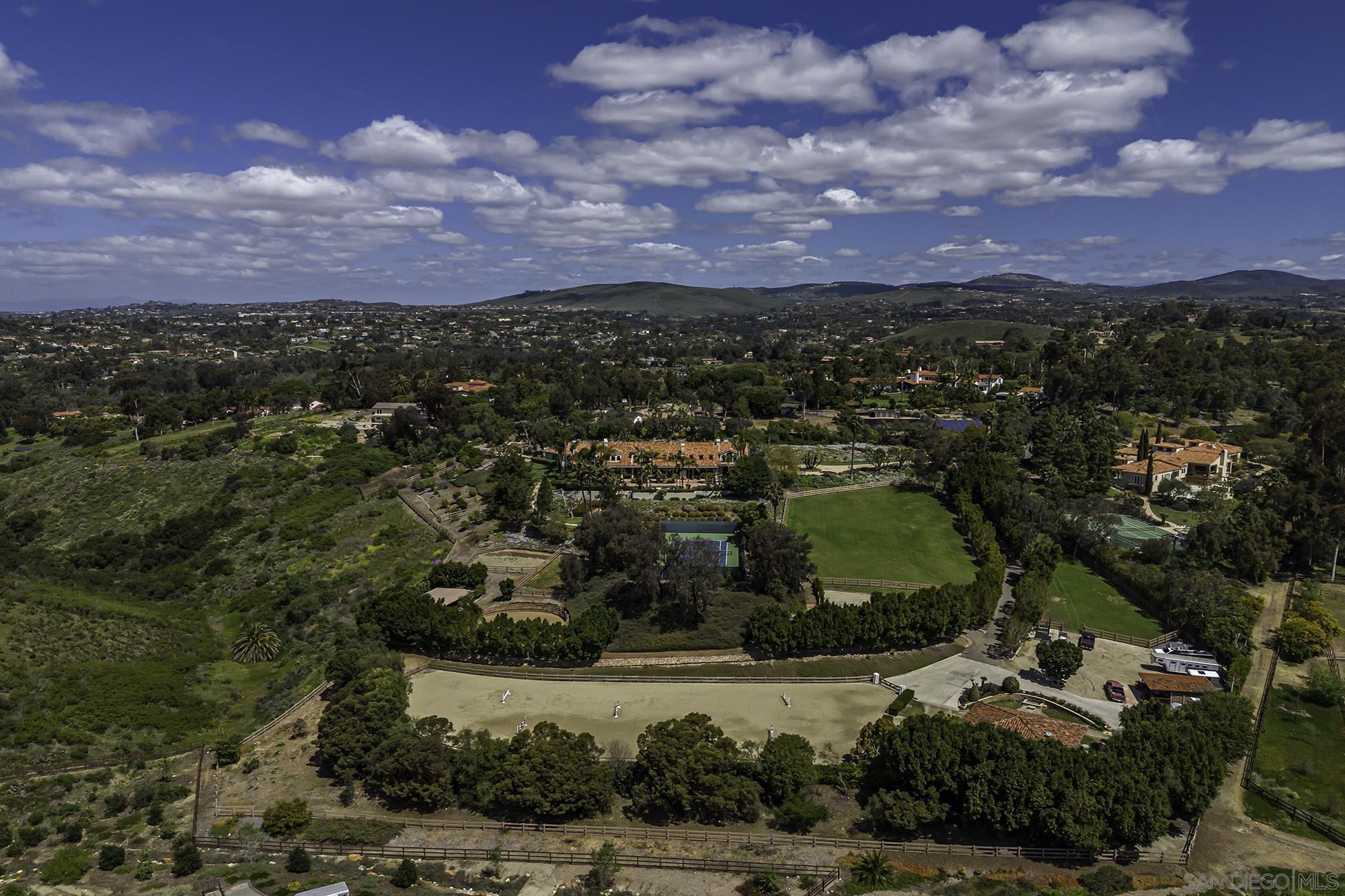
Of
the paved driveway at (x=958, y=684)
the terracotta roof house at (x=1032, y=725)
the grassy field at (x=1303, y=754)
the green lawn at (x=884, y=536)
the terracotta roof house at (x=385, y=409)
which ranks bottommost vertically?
the grassy field at (x=1303, y=754)

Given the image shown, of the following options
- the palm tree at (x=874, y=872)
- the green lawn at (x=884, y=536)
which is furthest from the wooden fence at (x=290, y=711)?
the green lawn at (x=884, y=536)

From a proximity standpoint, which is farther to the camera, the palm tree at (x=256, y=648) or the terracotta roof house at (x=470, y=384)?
the terracotta roof house at (x=470, y=384)

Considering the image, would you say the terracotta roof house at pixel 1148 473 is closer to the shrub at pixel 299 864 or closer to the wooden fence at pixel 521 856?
the wooden fence at pixel 521 856

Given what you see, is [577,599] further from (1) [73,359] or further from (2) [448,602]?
(1) [73,359]

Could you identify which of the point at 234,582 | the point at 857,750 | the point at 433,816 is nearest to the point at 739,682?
the point at 857,750

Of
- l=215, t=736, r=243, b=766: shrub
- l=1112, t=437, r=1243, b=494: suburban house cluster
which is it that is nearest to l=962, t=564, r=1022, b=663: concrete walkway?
l=1112, t=437, r=1243, b=494: suburban house cluster

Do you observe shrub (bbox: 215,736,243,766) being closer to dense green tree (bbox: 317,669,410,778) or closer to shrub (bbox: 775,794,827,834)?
dense green tree (bbox: 317,669,410,778)
